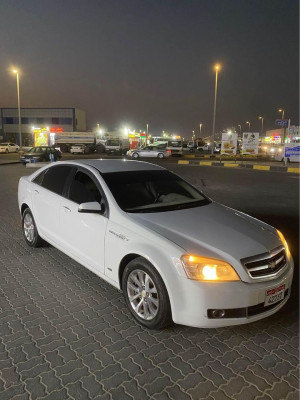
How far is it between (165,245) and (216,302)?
673 mm

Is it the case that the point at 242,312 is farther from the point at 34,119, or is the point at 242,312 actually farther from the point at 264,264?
the point at 34,119

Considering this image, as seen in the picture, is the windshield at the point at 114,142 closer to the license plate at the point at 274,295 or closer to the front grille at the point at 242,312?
the license plate at the point at 274,295

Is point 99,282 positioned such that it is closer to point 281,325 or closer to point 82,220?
point 82,220

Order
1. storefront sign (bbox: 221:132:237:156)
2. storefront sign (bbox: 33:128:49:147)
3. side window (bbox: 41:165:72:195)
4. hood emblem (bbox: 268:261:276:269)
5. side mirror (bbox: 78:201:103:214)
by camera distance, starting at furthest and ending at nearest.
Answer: storefront sign (bbox: 33:128:49:147) → storefront sign (bbox: 221:132:237:156) → side window (bbox: 41:165:72:195) → side mirror (bbox: 78:201:103:214) → hood emblem (bbox: 268:261:276:269)

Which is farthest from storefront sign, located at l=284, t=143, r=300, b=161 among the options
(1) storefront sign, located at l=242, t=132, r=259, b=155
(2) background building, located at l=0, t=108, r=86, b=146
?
(2) background building, located at l=0, t=108, r=86, b=146

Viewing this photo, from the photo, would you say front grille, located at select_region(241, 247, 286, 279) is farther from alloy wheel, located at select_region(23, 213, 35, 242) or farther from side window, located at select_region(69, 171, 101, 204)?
alloy wheel, located at select_region(23, 213, 35, 242)

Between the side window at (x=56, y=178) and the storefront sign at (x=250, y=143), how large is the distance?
23432 mm

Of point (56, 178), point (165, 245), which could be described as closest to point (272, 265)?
point (165, 245)

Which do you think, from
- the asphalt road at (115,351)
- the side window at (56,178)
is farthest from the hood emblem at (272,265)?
the side window at (56,178)

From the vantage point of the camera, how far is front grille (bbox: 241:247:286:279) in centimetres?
304

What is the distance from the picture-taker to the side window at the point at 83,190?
4.18 m

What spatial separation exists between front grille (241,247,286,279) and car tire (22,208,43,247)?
3.52 meters

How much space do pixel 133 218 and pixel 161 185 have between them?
116 cm

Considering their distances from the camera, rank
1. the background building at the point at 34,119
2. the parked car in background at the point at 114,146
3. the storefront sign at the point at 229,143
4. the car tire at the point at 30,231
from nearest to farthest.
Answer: the car tire at the point at 30,231 < the storefront sign at the point at 229,143 < the parked car in background at the point at 114,146 < the background building at the point at 34,119
